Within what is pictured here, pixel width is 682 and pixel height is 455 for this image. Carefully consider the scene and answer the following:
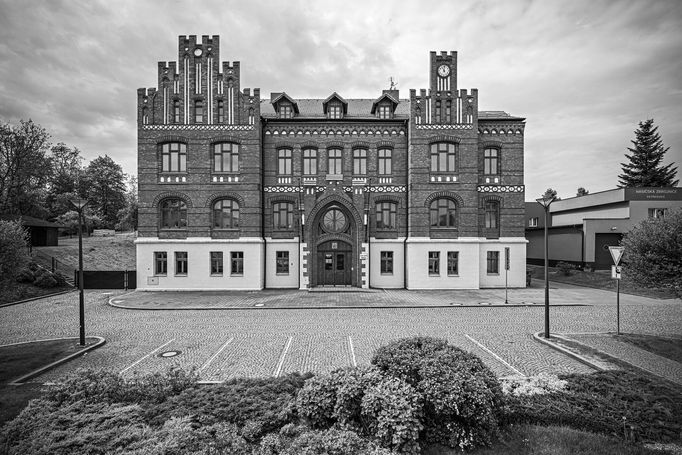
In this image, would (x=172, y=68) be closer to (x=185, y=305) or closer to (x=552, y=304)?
(x=185, y=305)

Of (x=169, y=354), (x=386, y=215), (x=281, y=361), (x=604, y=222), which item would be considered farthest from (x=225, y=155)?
(x=604, y=222)

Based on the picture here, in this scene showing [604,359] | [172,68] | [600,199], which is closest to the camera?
[604,359]

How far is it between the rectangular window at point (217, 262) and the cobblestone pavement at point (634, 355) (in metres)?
21.0

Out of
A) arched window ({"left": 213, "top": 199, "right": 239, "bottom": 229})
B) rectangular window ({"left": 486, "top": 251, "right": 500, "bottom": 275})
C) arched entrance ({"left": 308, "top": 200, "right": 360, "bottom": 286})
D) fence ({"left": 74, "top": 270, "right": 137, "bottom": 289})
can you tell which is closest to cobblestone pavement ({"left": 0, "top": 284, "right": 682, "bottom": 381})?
fence ({"left": 74, "top": 270, "right": 137, "bottom": 289})

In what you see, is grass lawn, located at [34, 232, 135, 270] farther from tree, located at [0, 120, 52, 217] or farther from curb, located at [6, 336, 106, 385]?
curb, located at [6, 336, 106, 385]

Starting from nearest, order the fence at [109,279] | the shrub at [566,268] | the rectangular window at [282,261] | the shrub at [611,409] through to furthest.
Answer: the shrub at [611,409] → the fence at [109,279] → the rectangular window at [282,261] → the shrub at [566,268]

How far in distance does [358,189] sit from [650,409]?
1905 cm

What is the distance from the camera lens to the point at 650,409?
6.13 meters

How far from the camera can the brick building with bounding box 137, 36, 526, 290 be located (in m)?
22.8

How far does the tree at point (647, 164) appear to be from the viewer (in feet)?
141

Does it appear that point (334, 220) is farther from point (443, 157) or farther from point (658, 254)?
point (658, 254)

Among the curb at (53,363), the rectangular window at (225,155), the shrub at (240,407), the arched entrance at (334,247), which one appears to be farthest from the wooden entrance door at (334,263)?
the shrub at (240,407)

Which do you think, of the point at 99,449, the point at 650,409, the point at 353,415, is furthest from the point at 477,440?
the point at 99,449

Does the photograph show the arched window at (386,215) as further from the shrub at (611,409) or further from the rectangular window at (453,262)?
the shrub at (611,409)
